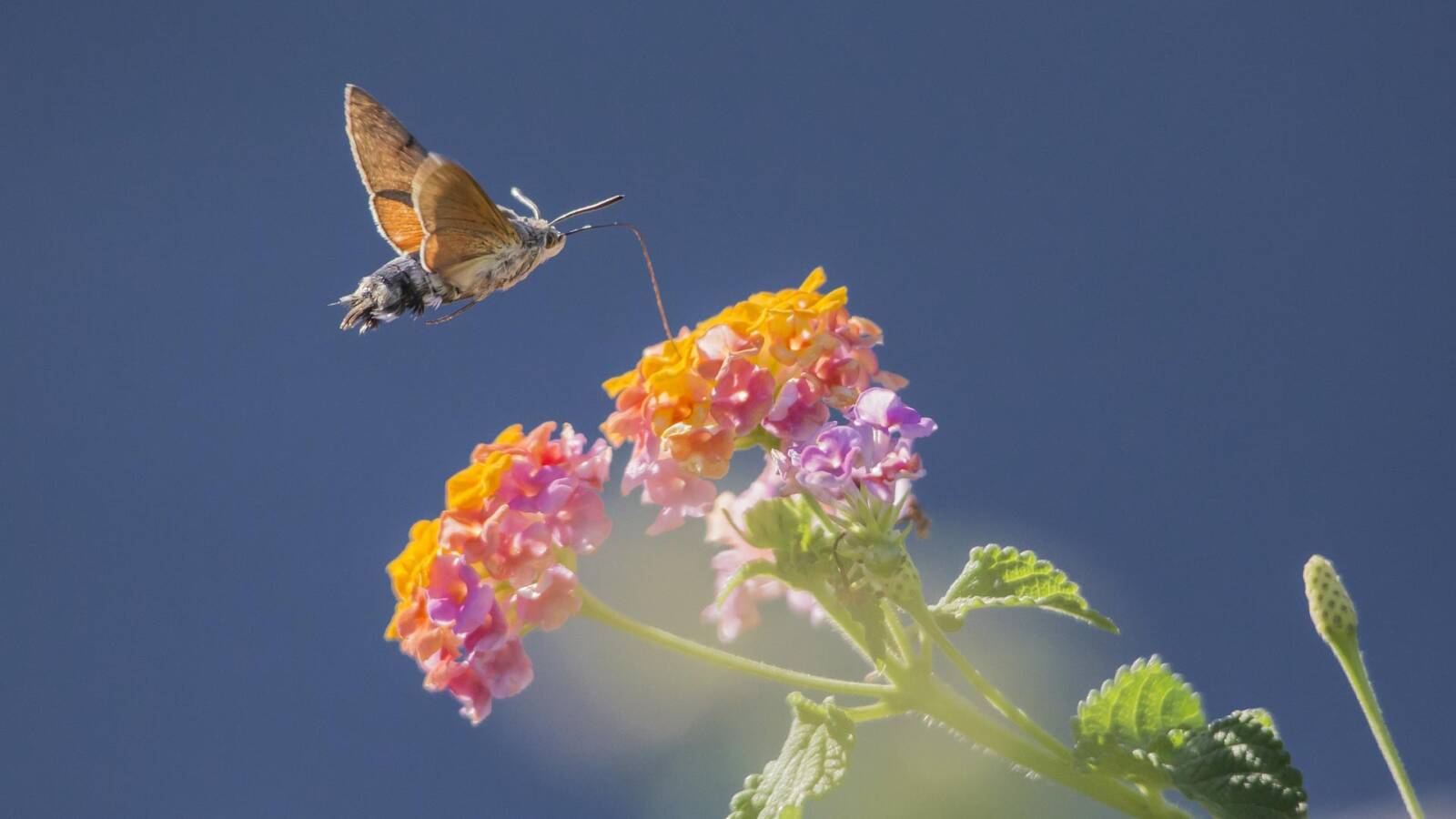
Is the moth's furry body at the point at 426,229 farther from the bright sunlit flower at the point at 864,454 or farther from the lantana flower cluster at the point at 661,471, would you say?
the bright sunlit flower at the point at 864,454

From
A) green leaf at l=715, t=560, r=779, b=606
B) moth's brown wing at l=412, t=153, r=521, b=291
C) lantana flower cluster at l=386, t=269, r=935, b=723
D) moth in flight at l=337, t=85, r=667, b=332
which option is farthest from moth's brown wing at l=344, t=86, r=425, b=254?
green leaf at l=715, t=560, r=779, b=606

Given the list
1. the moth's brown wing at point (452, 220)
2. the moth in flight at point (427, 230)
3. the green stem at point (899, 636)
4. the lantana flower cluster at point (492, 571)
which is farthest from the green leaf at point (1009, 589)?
the moth's brown wing at point (452, 220)

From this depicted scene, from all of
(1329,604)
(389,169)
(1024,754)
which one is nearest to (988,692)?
(1024,754)

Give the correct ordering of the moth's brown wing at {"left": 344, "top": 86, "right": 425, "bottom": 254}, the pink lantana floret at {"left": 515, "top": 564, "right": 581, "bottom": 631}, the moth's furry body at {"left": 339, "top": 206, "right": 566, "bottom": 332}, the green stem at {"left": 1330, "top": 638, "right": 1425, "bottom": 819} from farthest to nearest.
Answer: the moth's brown wing at {"left": 344, "top": 86, "right": 425, "bottom": 254} < the moth's furry body at {"left": 339, "top": 206, "right": 566, "bottom": 332} < the pink lantana floret at {"left": 515, "top": 564, "right": 581, "bottom": 631} < the green stem at {"left": 1330, "top": 638, "right": 1425, "bottom": 819}

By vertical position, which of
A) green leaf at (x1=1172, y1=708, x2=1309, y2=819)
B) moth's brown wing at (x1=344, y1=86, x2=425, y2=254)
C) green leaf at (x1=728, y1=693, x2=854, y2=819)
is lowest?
green leaf at (x1=728, y1=693, x2=854, y2=819)

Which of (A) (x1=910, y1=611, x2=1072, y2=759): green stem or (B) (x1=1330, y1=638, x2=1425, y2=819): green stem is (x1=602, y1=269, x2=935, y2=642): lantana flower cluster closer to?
(A) (x1=910, y1=611, x2=1072, y2=759): green stem

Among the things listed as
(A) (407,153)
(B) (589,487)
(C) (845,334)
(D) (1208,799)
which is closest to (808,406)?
(C) (845,334)
